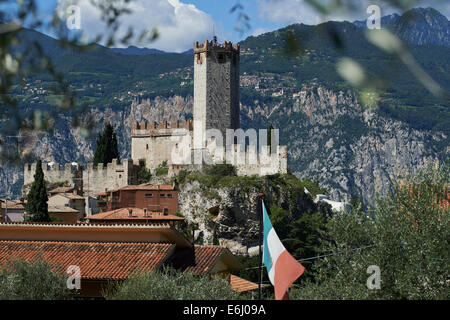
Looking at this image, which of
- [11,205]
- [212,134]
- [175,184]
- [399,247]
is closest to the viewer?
[399,247]

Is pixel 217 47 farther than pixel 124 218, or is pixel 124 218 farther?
pixel 217 47

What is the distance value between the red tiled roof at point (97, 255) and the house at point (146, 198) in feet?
96.1

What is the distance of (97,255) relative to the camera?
75.4 ft

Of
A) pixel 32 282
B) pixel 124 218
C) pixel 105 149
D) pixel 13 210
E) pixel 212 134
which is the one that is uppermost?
pixel 212 134

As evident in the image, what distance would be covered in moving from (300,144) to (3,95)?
476 ft

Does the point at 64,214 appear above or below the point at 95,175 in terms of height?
below

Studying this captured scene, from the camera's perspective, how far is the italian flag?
694 inches

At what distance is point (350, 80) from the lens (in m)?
4.61

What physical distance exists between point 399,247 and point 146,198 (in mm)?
36399

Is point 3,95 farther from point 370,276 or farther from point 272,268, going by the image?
point 370,276

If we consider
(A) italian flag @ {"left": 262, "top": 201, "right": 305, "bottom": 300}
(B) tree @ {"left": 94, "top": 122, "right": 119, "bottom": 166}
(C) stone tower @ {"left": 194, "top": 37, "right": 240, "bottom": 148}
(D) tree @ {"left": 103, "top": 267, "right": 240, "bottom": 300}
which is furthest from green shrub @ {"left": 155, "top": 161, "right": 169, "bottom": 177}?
(D) tree @ {"left": 103, "top": 267, "right": 240, "bottom": 300}

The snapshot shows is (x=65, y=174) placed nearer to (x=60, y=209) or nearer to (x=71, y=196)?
(x=71, y=196)

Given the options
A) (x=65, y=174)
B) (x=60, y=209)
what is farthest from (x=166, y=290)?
(x=65, y=174)
